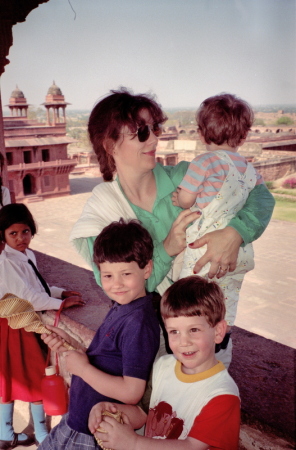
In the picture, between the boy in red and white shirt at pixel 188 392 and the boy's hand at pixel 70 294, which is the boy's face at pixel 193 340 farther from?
the boy's hand at pixel 70 294

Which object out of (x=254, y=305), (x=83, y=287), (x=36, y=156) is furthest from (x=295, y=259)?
(x=36, y=156)

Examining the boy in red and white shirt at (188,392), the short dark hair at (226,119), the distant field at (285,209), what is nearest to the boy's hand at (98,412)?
the boy in red and white shirt at (188,392)

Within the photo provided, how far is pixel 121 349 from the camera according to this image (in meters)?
1.34

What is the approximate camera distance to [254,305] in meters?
11.6

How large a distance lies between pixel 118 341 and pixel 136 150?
664 mm

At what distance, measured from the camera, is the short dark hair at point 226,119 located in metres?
1.52

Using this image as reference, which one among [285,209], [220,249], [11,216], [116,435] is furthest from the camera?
[285,209]

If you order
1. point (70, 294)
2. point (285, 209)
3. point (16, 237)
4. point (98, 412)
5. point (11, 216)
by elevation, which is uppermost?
point (11, 216)

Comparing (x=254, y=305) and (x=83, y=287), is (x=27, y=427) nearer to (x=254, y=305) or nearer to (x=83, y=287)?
(x=83, y=287)

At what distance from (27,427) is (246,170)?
2.21 m

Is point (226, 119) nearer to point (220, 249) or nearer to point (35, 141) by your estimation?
point (220, 249)

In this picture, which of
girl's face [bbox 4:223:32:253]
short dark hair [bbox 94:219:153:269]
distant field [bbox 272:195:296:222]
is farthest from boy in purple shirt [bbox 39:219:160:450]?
distant field [bbox 272:195:296:222]

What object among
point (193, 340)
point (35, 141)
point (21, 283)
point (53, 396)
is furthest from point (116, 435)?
point (35, 141)

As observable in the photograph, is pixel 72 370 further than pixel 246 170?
No
